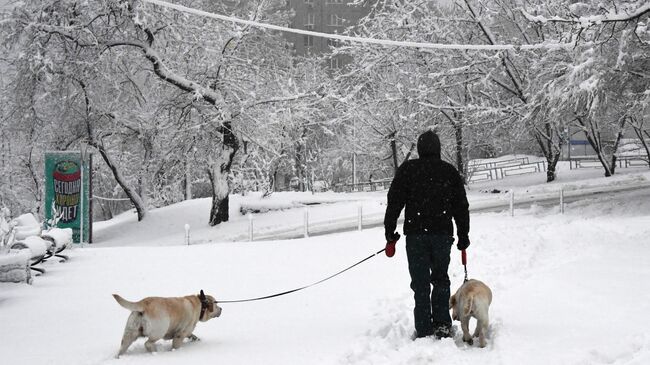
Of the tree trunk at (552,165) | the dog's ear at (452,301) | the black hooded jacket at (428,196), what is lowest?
the dog's ear at (452,301)

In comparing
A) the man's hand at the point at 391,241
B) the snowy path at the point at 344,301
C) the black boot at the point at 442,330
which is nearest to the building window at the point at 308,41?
the snowy path at the point at 344,301

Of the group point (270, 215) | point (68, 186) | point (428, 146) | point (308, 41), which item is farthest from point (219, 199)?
point (308, 41)

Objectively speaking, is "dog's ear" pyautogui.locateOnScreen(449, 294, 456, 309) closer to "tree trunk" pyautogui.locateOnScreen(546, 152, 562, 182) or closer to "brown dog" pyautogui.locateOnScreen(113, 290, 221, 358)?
"brown dog" pyautogui.locateOnScreen(113, 290, 221, 358)

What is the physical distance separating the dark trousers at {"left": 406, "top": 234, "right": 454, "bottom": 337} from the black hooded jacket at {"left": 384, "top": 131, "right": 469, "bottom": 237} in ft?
0.38

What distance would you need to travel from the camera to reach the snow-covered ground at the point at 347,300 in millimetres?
6582

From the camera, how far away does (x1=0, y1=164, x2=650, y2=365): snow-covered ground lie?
658cm

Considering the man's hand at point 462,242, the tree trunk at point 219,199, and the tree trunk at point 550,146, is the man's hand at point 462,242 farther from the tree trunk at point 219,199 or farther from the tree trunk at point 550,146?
the tree trunk at point 550,146

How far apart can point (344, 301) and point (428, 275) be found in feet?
9.41

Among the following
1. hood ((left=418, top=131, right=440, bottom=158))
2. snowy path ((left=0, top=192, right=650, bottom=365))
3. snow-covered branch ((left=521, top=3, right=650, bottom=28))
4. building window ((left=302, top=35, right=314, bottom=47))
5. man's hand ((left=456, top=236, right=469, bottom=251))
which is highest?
building window ((left=302, top=35, right=314, bottom=47))

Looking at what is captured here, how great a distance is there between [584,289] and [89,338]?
260 inches

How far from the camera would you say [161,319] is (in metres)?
6.68

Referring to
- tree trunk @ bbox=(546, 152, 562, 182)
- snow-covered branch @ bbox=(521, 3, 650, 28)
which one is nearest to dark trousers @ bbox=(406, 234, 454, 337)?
snow-covered branch @ bbox=(521, 3, 650, 28)

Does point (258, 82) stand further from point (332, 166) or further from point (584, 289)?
point (332, 166)

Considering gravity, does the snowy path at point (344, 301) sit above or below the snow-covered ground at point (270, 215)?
below
